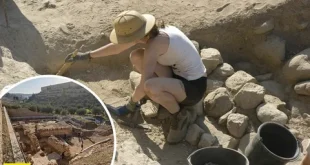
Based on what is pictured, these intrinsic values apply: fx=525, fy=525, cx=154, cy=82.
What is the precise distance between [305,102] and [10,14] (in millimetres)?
3335

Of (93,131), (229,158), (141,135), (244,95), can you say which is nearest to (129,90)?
(141,135)

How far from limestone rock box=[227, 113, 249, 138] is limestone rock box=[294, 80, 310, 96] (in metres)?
0.72

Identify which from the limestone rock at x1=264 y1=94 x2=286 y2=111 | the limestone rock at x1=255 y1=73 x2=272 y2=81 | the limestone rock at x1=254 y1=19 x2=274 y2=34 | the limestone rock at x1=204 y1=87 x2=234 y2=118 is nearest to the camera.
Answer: the limestone rock at x1=204 y1=87 x2=234 y2=118

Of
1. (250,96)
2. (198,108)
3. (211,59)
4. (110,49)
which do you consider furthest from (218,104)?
(110,49)

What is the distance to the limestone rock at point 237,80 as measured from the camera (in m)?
5.07

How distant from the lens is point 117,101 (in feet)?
16.8

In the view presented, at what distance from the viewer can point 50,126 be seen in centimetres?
274

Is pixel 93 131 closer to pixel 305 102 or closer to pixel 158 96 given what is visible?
pixel 158 96

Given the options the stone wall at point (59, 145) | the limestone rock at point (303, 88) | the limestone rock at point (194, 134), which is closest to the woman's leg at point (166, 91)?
the limestone rock at point (194, 134)

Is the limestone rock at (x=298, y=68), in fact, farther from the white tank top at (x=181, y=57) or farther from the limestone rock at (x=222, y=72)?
the white tank top at (x=181, y=57)

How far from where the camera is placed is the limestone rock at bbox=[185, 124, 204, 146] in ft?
15.3

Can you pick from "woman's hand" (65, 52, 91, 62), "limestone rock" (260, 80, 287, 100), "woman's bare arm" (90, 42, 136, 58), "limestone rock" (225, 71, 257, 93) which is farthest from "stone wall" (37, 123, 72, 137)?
"limestone rock" (260, 80, 287, 100)

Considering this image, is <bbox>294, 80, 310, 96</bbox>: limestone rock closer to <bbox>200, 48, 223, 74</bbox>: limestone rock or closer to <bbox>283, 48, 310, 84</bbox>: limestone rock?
<bbox>283, 48, 310, 84</bbox>: limestone rock

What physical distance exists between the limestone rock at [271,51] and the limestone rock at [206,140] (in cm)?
135
